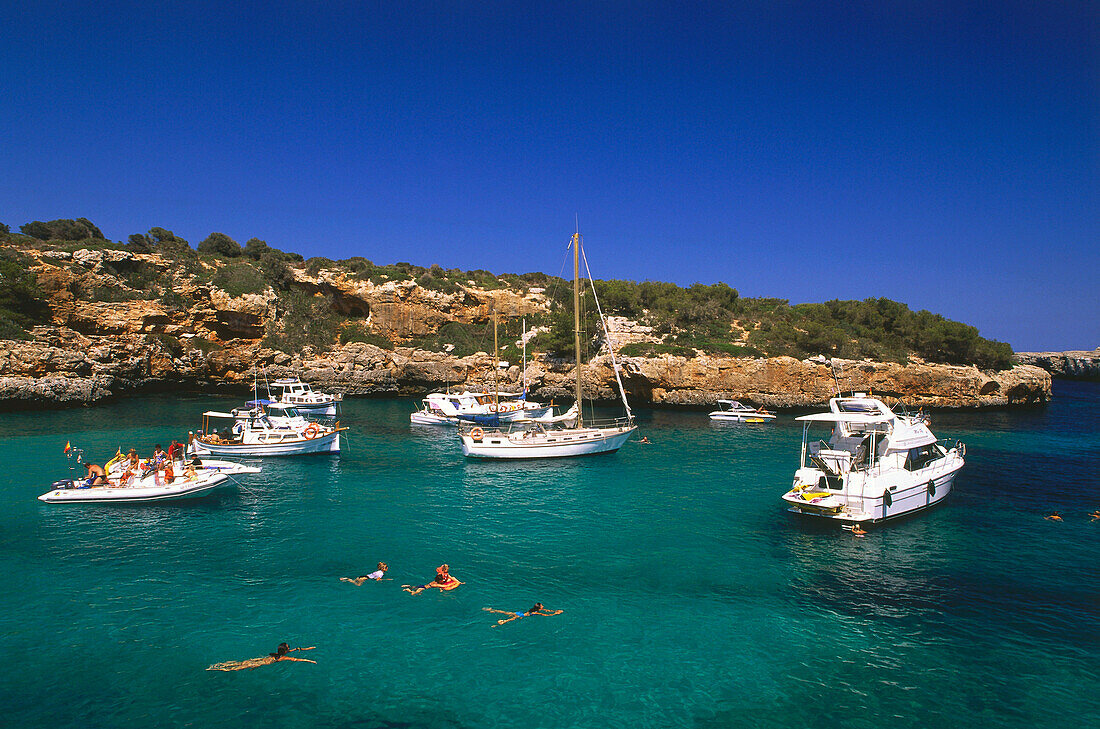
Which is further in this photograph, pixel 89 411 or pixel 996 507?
pixel 89 411

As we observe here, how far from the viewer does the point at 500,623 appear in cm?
1364

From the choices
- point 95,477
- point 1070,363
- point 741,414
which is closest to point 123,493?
point 95,477

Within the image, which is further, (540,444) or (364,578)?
(540,444)

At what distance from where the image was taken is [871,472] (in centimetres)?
2075

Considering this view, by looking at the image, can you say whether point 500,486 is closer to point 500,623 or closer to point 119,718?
point 500,623

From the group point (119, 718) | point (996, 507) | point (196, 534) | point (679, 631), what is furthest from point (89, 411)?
point (996, 507)

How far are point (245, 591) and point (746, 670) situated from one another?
533 inches

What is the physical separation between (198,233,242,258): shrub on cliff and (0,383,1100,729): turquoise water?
6680cm

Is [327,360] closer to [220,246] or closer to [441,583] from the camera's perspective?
[220,246]

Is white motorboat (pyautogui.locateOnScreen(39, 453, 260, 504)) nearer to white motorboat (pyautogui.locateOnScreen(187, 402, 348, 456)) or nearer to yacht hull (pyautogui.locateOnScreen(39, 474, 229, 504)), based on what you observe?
yacht hull (pyautogui.locateOnScreen(39, 474, 229, 504))

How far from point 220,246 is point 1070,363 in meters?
164

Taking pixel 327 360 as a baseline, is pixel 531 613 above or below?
below

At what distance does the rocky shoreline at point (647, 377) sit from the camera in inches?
1965

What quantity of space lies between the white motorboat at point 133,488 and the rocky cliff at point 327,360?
3616cm
